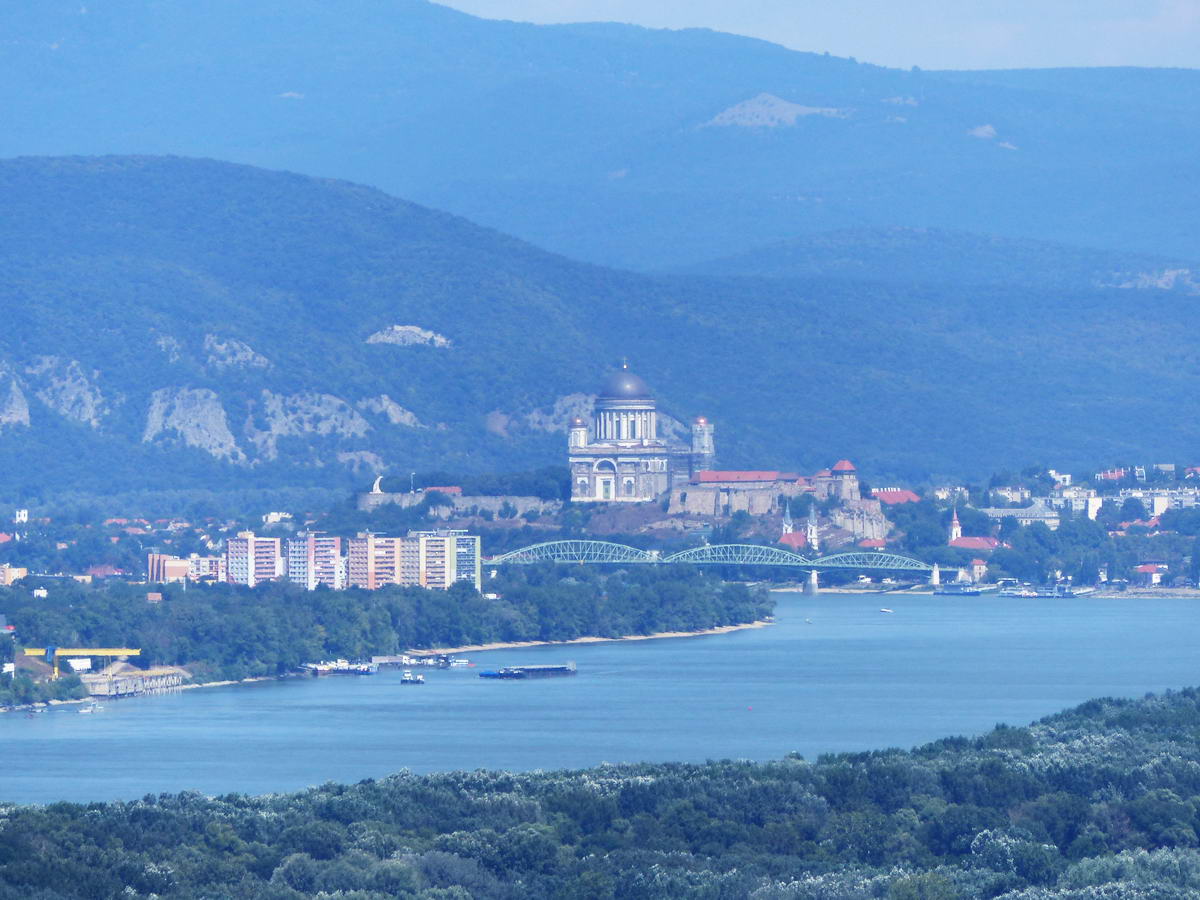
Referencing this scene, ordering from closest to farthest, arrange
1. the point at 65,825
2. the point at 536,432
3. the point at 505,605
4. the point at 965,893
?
the point at 965,893
the point at 65,825
the point at 505,605
the point at 536,432

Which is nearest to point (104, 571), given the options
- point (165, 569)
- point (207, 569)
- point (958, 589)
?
point (165, 569)

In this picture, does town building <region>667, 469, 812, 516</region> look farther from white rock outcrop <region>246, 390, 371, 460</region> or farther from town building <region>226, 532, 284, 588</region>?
white rock outcrop <region>246, 390, 371, 460</region>

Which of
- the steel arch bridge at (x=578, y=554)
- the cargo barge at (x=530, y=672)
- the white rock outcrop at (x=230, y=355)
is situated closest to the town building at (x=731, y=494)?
the steel arch bridge at (x=578, y=554)

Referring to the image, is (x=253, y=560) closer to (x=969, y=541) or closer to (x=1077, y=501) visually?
(x=969, y=541)

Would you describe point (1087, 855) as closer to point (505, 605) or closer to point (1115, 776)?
point (1115, 776)

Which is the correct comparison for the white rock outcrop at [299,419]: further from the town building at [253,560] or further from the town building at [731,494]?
the town building at [253,560]

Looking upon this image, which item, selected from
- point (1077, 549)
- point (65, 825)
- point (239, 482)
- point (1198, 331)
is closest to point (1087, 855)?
point (65, 825)

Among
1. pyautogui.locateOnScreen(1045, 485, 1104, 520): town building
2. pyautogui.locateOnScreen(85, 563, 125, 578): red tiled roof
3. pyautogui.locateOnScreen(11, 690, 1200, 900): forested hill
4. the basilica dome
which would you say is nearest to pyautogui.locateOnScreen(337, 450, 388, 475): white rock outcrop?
the basilica dome
